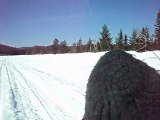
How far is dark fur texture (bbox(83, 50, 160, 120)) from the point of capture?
1.33m

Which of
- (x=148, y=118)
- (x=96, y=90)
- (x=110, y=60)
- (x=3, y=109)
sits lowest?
(x=3, y=109)

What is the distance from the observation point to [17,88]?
12.6 metres

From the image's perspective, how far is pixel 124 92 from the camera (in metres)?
1.34

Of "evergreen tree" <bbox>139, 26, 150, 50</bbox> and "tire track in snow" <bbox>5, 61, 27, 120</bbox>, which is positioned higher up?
"evergreen tree" <bbox>139, 26, 150, 50</bbox>

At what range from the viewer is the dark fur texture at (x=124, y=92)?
4.36ft

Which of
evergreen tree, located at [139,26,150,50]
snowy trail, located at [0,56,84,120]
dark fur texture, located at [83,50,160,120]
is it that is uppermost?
evergreen tree, located at [139,26,150,50]

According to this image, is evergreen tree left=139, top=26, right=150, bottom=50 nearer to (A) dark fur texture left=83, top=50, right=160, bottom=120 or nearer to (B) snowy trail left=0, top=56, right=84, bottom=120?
(A) dark fur texture left=83, top=50, right=160, bottom=120

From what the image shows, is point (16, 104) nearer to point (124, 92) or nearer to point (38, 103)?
point (38, 103)

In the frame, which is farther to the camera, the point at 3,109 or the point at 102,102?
the point at 3,109

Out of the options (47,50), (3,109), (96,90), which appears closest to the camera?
(96,90)

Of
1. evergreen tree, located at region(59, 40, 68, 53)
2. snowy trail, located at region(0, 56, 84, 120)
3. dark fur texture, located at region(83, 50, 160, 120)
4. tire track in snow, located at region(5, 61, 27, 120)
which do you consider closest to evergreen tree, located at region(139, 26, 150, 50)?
dark fur texture, located at region(83, 50, 160, 120)

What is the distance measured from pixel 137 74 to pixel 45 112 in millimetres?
6896

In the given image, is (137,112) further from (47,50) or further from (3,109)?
(47,50)

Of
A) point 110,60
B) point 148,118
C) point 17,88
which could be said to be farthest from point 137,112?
point 17,88
